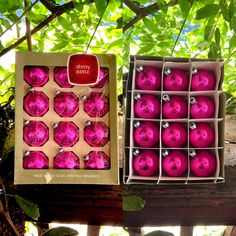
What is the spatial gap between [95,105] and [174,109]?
14cm

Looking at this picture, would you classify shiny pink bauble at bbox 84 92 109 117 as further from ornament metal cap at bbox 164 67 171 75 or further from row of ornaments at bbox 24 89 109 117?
ornament metal cap at bbox 164 67 171 75

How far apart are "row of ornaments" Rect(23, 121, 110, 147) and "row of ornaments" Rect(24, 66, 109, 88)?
66mm

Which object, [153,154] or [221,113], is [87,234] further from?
[221,113]

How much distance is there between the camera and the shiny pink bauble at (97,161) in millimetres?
699

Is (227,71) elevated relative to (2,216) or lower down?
A: elevated

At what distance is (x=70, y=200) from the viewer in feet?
2.52

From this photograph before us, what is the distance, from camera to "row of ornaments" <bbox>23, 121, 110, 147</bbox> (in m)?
0.69

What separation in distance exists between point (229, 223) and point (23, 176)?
38 cm

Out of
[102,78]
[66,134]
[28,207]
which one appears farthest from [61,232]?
[102,78]

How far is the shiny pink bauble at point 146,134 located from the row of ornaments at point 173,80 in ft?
0.21

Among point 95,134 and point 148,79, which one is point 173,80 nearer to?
point 148,79

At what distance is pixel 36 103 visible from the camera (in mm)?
692

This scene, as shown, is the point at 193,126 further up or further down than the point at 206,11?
further down

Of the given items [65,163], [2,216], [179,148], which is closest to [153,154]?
[179,148]
